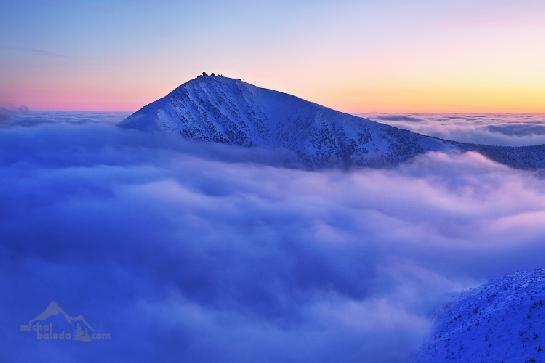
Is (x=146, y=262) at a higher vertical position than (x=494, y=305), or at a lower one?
lower

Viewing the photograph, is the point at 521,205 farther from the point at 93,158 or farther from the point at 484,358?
the point at 93,158

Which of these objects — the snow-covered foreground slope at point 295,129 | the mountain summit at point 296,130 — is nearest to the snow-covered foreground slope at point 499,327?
the snow-covered foreground slope at point 295,129

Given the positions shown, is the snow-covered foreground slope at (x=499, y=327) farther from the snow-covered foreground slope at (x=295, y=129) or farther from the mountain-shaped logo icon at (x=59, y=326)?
the snow-covered foreground slope at (x=295, y=129)

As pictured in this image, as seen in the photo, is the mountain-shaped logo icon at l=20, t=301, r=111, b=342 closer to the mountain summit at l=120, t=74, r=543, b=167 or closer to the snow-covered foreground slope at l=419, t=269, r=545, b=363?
the snow-covered foreground slope at l=419, t=269, r=545, b=363

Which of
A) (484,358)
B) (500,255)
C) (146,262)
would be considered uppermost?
(484,358)

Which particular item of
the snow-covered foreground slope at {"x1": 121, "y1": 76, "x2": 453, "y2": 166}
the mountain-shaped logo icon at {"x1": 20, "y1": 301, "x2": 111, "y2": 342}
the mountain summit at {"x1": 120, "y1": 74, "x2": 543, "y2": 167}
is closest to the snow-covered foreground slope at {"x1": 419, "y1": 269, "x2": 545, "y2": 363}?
the mountain-shaped logo icon at {"x1": 20, "y1": 301, "x2": 111, "y2": 342}

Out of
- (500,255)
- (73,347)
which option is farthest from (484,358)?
(500,255)
